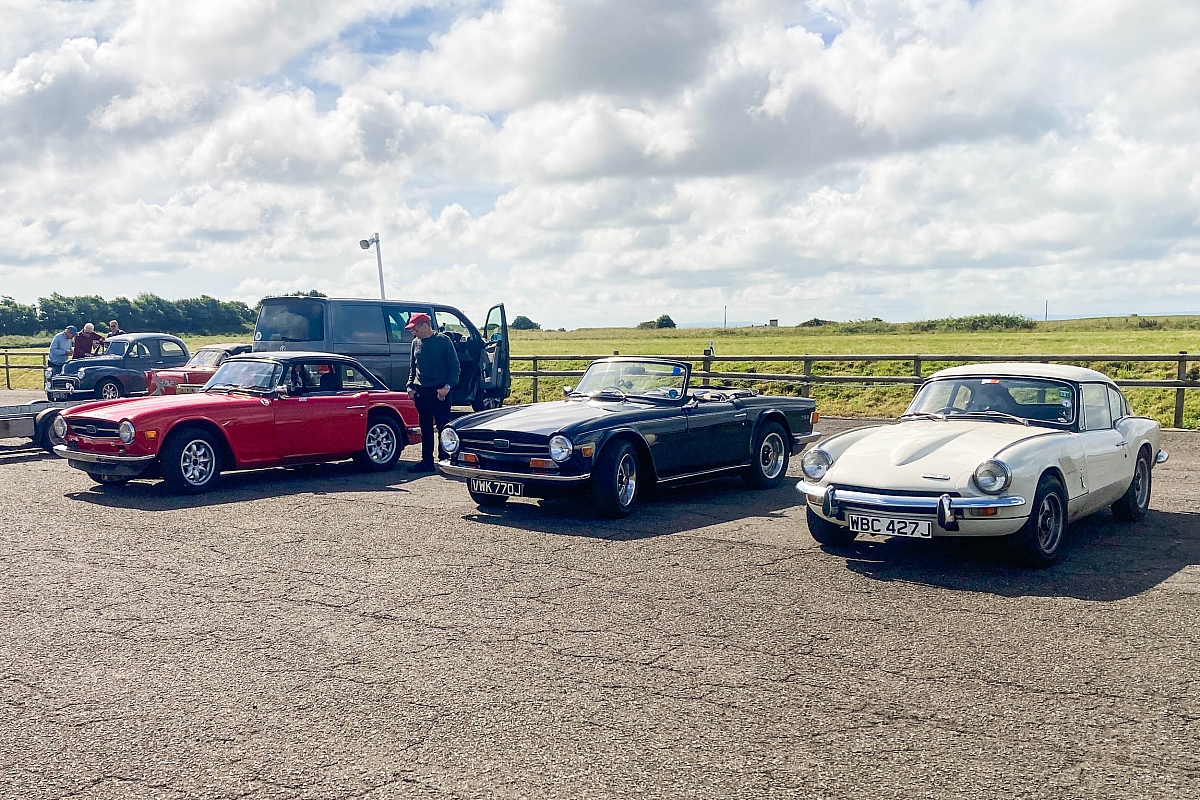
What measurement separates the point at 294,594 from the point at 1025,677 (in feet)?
13.4

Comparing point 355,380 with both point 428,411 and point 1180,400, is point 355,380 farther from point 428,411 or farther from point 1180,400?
point 1180,400

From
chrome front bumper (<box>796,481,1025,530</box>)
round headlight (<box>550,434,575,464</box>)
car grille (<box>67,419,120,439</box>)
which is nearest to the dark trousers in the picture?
car grille (<box>67,419,120,439</box>)

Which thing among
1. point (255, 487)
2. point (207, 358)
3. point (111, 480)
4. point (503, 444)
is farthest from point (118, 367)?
point (503, 444)

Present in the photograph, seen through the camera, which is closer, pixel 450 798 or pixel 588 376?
pixel 450 798

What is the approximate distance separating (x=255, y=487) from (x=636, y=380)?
4170mm

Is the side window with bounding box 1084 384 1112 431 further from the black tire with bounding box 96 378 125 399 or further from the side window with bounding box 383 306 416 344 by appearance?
the black tire with bounding box 96 378 125 399

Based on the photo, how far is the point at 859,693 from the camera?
4.49 m

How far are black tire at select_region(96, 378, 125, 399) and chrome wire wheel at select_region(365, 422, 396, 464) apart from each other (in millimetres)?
10969

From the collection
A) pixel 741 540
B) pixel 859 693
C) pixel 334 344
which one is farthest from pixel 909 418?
pixel 334 344

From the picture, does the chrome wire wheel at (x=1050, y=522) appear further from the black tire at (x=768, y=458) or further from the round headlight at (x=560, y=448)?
the black tire at (x=768, y=458)

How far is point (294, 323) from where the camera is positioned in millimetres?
16078

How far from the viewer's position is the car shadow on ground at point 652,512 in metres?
8.39

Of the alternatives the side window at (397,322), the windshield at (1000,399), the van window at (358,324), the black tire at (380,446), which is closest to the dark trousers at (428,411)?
the black tire at (380,446)

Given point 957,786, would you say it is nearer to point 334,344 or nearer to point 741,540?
point 741,540
